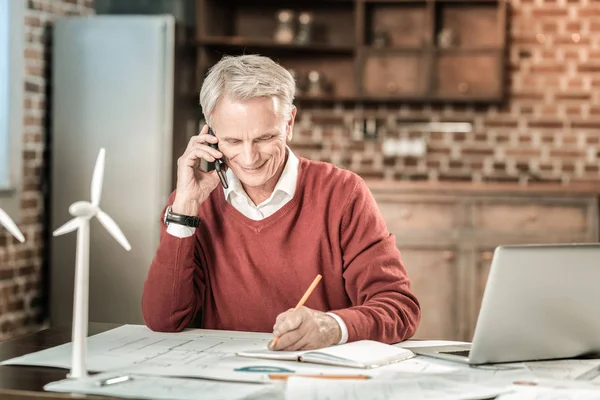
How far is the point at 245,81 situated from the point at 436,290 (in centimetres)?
250

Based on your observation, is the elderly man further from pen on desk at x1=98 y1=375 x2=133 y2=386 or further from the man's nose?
pen on desk at x1=98 y1=375 x2=133 y2=386

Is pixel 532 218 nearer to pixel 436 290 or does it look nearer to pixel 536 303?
pixel 436 290

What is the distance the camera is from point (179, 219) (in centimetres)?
203

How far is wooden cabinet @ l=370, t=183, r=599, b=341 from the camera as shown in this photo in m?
4.20

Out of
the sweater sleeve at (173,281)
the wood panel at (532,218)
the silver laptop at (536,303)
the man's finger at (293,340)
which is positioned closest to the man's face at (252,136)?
the sweater sleeve at (173,281)

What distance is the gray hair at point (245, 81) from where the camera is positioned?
6.56 ft

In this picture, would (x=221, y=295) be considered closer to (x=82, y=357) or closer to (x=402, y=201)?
(x=82, y=357)

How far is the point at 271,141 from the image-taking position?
2.07 metres

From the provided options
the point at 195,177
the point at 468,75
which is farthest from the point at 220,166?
the point at 468,75

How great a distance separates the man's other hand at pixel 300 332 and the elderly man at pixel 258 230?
284 mm

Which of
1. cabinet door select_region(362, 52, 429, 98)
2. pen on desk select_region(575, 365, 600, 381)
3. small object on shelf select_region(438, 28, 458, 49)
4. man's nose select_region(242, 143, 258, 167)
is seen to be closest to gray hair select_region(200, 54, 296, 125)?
man's nose select_region(242, 143, 258, 167)

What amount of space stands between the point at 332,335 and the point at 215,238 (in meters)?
0.55

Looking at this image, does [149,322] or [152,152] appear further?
[152,152]

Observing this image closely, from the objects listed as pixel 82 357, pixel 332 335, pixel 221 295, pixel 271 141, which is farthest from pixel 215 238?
pixel 82 357
